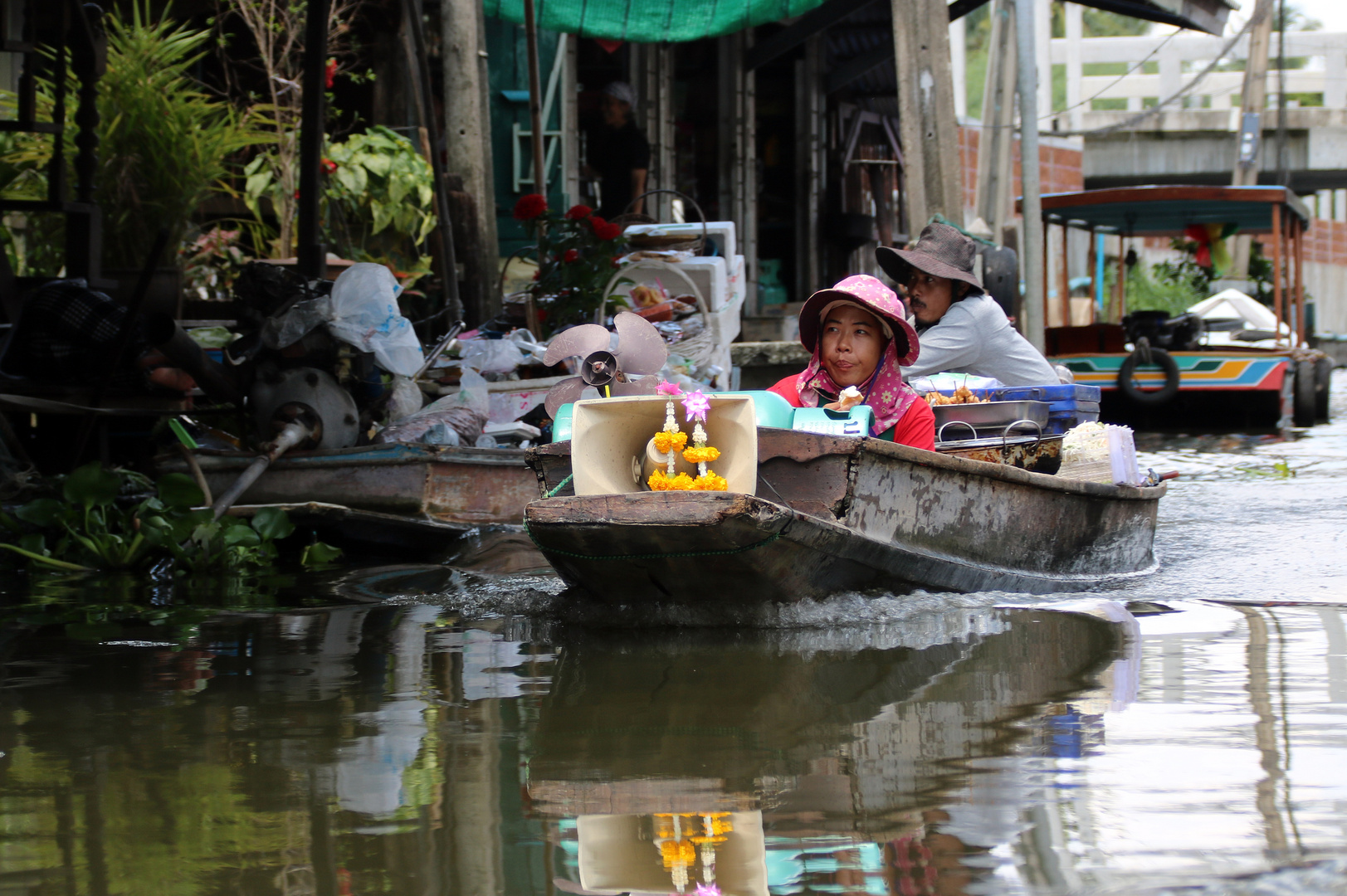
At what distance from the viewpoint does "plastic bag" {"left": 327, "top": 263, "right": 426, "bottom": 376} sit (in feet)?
18.3

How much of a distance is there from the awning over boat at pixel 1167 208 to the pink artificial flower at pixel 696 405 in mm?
9153

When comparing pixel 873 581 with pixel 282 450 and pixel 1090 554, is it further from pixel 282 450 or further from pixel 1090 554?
pixel 282 450

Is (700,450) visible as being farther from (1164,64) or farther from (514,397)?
(1164,64)

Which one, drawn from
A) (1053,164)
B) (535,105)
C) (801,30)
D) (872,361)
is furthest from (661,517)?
(1053,164)

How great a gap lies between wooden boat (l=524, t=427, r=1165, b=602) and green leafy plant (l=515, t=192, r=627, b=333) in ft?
10.6

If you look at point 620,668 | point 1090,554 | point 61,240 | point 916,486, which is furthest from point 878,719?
point 61,240

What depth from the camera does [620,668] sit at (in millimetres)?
3479

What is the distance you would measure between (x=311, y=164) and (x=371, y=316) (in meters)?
1.53

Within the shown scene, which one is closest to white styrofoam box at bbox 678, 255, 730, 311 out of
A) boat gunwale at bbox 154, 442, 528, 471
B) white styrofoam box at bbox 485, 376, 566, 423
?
white styrofoam box at bbox 485, 376, 566, 423

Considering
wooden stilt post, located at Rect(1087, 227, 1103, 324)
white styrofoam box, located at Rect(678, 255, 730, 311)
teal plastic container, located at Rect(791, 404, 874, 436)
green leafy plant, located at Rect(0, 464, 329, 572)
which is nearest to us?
teal plastic container, located at Rect(791, 404, 874, 436)

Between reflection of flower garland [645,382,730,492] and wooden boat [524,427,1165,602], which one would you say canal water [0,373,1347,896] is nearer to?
wooden boat [524,427,1165,602]

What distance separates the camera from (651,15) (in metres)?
10.1

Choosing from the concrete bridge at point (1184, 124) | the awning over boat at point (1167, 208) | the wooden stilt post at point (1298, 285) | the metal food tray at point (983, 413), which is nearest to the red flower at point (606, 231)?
the metal food tray at point (983, 413)

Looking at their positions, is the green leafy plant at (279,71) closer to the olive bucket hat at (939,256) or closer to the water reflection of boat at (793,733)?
the olive bucket hat at (939,256)
